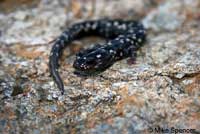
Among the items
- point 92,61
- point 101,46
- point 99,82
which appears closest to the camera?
point 99,82

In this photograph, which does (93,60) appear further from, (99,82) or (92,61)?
(99,82)

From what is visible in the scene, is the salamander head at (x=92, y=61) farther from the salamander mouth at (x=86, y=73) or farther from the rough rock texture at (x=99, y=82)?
the rough rock texture at (x=99, y=82)

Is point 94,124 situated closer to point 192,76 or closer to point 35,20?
point 192,76

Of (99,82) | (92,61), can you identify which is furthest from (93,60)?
(99,82)

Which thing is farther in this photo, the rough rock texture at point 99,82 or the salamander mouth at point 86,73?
the salamander mouth at point 86,73

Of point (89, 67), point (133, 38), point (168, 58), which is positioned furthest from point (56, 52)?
point (168, 58)

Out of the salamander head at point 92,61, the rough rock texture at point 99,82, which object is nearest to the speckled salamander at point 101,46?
the salamander head at point 92,61

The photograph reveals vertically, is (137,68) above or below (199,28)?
below

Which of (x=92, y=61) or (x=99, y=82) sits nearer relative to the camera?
(x=99, y=82)
